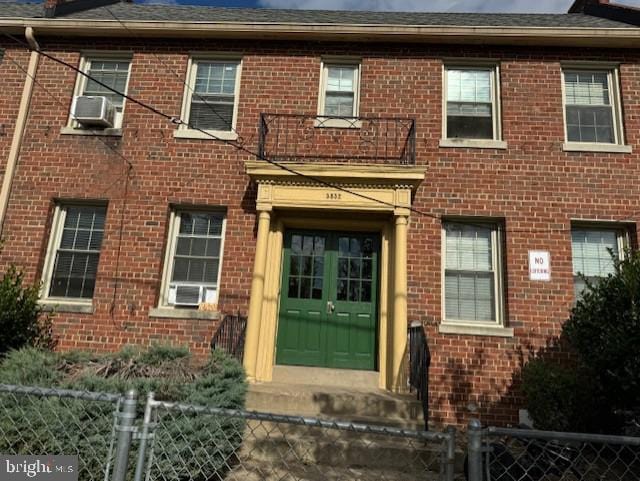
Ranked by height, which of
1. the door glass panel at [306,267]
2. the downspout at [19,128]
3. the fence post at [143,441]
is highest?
the downspout at [19,128]

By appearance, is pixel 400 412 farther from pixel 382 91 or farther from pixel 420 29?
pixel 420 29

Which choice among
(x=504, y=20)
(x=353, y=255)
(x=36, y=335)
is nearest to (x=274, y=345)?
(x=353, y=255)

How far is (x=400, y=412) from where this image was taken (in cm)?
611

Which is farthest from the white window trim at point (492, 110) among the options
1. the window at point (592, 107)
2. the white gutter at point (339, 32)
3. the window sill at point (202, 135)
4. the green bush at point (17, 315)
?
the green bush at point (17, 315)

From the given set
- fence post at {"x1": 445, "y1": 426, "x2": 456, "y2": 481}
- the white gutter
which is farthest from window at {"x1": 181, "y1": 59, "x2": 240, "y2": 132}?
fence post at {"x1": 445, "y1": 426, "x2": 456, "y2": 481}

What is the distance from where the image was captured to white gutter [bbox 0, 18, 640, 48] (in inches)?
324

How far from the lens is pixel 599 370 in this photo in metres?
5.85

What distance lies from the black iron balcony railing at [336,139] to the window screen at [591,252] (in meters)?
3.17

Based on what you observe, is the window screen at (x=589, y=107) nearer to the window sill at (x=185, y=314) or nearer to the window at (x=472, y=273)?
the window at (x=472, y=273)

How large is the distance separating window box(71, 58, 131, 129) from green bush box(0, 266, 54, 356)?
12.2 feet

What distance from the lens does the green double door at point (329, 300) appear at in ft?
25.1

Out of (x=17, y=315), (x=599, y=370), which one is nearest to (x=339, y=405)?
(x=599, y=370)

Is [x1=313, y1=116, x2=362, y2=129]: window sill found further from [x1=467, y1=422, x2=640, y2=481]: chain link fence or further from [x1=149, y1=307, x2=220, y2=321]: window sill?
[x1=467, y1=422, x2=640, y2=481]: chain link fence

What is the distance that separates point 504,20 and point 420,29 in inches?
101
